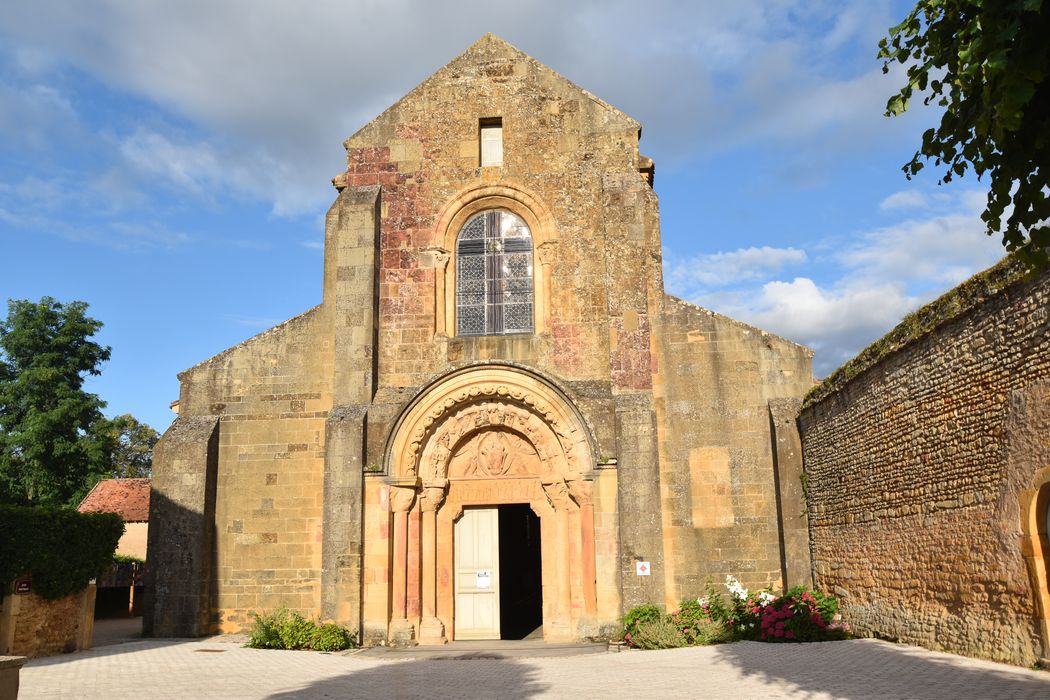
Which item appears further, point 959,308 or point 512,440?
point 512,440

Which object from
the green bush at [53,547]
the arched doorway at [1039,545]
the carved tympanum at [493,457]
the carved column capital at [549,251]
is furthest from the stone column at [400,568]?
the arched doorway at [1039,545]

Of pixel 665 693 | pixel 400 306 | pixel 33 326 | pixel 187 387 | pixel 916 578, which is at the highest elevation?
pixel 33 326

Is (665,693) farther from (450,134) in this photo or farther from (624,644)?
(450,134)

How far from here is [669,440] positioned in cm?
1457

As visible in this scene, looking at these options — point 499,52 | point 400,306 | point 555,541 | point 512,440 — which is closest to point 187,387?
point 400,306

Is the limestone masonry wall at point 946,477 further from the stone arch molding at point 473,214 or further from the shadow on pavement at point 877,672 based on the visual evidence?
the stone arch molding at point 473,214

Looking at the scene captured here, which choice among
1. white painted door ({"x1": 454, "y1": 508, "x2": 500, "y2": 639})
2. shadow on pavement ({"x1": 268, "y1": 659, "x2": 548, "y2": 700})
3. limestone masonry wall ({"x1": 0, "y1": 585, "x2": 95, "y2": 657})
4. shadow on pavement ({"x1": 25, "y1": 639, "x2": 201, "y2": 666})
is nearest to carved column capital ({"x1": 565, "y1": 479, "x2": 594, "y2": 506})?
white painted door ({"x1": 454, "y1": 508, "x2": 500, "y2": 639})

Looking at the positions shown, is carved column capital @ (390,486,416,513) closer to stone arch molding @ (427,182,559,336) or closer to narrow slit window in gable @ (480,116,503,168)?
stone arch molding @ (427,182,559,336)

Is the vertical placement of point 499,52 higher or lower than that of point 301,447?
higher

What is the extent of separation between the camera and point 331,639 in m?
13.3

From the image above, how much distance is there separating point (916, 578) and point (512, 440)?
678 centimetres

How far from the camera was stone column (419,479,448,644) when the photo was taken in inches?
→ 553

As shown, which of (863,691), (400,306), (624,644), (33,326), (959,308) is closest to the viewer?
(863,691)

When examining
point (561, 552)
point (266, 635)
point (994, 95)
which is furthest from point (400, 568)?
point (994, 95)
